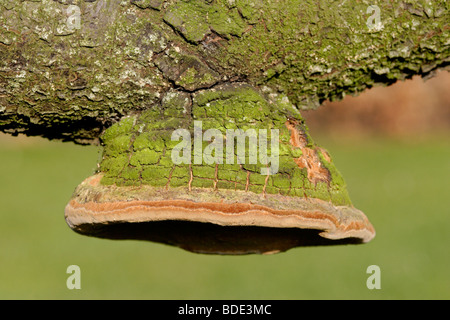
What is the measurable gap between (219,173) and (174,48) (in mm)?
224

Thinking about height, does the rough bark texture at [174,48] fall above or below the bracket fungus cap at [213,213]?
above

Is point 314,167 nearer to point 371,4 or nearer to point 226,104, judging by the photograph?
point 226,104

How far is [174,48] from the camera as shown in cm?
114

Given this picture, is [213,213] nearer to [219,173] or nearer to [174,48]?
[219,173]

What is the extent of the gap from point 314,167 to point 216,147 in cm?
19

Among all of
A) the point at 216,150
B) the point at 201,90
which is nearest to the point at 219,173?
the point at 216,150

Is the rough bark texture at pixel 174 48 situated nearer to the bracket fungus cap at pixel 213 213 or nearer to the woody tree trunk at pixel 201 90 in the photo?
the woody tree trunk at pixel 201 90

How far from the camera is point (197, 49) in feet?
3.76

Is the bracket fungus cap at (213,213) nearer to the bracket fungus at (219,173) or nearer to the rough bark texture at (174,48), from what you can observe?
the bracket fungus at (219,173)

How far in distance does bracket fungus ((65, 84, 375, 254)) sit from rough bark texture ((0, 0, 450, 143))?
0.04 metres

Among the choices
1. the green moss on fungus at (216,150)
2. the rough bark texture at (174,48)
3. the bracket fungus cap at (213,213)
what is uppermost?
the rough bark texture at (174,48)

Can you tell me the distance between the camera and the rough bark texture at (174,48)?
1112 millimetres

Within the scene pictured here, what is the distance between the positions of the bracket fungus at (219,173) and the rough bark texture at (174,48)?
0.13 ft

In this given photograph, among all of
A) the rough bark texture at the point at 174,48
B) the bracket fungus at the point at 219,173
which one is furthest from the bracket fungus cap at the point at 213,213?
the rough bark texture at the point at 174,48
